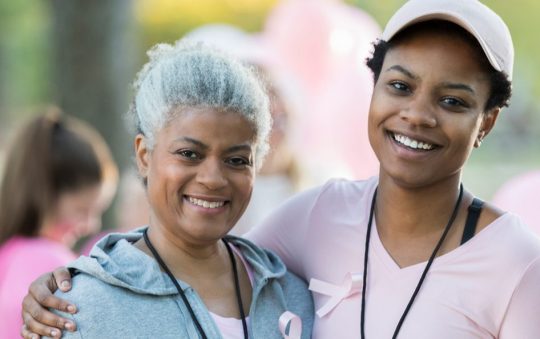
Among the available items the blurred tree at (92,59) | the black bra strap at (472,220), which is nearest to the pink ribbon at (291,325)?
the black bra strap at (472,220)

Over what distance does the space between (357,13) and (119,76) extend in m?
1.68

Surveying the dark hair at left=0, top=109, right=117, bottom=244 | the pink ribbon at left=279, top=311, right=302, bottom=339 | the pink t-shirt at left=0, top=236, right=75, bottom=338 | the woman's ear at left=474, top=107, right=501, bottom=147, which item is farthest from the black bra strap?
the dark hair at left=0, top=109, right=117, bottom=244

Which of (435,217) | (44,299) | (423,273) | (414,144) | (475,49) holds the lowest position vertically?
(44,299)

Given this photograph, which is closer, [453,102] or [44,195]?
[453,102]

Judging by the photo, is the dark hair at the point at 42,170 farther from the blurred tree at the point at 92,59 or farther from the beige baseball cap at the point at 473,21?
the blurred tree at the point at 92,59

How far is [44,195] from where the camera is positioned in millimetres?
3867

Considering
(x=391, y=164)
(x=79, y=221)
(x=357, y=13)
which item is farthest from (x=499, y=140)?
(x=391, y=164)

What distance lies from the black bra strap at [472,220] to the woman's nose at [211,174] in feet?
2.19

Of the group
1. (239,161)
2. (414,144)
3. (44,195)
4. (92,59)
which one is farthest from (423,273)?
(92,59)

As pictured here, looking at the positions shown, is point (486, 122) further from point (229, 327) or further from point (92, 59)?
point (92, 59)

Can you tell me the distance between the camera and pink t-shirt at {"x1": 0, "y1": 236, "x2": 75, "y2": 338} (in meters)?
3.48

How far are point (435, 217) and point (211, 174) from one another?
2.14ft

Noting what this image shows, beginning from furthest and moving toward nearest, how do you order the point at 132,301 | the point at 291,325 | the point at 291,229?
the point at 291,229 < the point at 291,325 < the point at 132,301

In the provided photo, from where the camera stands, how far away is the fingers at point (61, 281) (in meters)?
2.35
